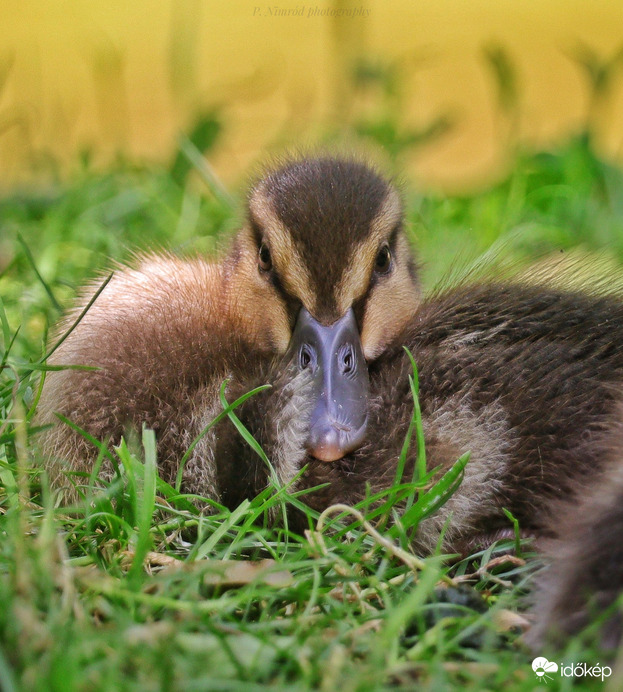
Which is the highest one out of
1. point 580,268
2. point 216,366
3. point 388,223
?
point 388,223

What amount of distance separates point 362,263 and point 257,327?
0.29m

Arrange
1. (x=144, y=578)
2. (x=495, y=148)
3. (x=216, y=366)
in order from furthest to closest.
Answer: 1. (x=495, y=148)
2. (x=216, y=366)
3. (x=144, y=578)

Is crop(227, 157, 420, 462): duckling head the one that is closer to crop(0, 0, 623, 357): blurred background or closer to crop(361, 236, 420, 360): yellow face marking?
crop(361, 236, 420, 360): yellow face marking

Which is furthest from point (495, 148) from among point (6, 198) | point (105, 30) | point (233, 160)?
point (6, 198)

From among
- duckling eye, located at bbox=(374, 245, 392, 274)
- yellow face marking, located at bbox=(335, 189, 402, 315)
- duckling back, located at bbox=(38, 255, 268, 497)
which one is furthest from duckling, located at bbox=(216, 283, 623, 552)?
duckling eye, located at bbox=(374, 245, 392, 274)

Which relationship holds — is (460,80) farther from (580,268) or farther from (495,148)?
(580,268)

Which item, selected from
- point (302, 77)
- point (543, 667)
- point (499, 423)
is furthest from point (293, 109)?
point (543, 667)

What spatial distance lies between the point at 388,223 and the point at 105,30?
126 inches

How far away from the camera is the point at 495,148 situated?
4.64 metres

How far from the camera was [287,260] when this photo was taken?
197cm

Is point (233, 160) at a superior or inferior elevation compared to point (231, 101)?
inferior

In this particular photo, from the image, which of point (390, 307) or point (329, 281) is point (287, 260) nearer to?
point (329, 281)

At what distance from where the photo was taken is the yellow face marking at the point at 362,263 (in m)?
1.92

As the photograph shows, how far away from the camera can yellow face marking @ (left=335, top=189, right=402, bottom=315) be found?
1923 mm
